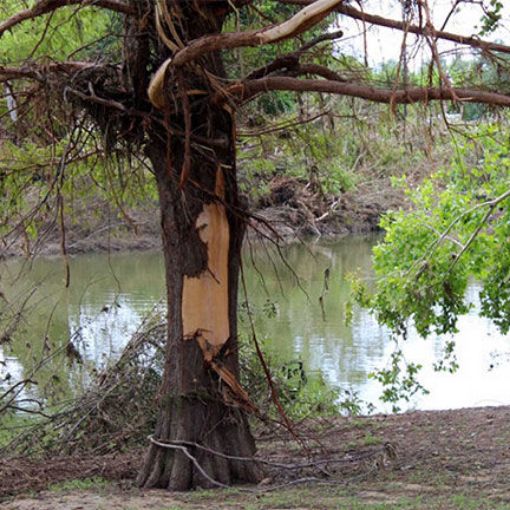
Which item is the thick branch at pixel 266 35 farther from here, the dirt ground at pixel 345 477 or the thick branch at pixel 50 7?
the dirt ground at pixel 345 477

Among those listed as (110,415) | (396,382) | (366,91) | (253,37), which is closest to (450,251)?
(396,382)

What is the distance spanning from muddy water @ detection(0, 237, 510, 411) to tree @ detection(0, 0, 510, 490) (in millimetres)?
3202

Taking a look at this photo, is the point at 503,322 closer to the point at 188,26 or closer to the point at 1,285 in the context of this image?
the point at 188,26

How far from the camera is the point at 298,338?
1639cm

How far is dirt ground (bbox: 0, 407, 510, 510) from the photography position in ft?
19.4

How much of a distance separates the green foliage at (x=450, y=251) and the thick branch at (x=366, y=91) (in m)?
4.33

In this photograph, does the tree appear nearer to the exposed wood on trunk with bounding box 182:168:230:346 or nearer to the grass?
the exposed wood on trunk with bounding box 182:168:230:346

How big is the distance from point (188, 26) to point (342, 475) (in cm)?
339

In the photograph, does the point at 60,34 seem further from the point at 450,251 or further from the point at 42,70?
the point at 450,251

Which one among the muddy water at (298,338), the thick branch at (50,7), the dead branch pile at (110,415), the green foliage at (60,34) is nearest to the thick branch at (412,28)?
the thick branch at (50,7)

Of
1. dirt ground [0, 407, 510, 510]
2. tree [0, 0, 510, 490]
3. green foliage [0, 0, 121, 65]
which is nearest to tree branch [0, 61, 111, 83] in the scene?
tree [0, 0, 510, 490]

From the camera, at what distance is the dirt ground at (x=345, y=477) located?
5922mm

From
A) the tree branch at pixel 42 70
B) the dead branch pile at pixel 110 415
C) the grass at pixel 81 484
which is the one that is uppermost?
the tree branch at pixel 42 70

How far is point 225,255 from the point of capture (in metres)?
6.89
